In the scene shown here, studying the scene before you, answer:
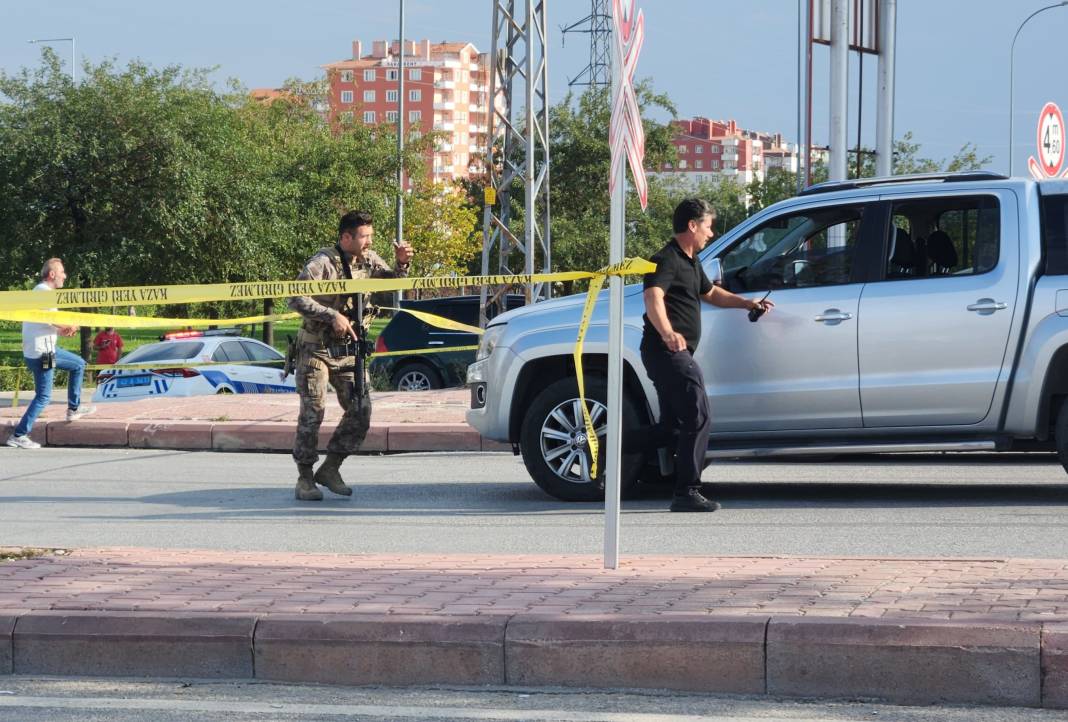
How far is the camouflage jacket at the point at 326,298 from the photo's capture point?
9695 mm

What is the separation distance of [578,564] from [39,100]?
31720 mm

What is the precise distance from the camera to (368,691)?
5184mm

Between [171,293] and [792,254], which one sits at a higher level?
[792,254]

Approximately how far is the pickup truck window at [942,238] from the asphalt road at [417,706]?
5064 mm

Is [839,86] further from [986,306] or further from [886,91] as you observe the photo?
[986,306]

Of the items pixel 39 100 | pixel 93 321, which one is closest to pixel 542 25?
pixel 93 321

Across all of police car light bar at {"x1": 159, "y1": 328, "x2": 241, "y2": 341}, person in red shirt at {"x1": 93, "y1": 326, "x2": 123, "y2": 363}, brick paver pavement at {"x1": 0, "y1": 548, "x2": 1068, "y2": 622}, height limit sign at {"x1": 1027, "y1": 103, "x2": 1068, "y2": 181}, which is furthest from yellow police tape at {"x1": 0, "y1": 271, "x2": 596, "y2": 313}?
person in red shirt at {"x1": 93, "y1": 326, "x2": 123, "y2": 363}

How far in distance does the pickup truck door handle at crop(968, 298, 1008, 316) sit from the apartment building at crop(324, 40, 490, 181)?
16880 cm

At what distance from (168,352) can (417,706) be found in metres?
19.7

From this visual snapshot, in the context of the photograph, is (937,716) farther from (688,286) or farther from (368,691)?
(688,286)

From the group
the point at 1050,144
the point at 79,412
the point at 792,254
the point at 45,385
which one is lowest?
the point at 79,412

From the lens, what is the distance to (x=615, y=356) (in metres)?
6.41

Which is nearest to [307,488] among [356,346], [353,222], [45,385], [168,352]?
[356,346]

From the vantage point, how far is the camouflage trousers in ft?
32.9
